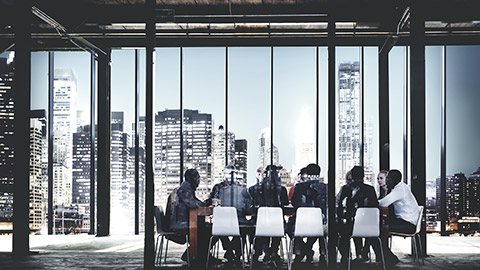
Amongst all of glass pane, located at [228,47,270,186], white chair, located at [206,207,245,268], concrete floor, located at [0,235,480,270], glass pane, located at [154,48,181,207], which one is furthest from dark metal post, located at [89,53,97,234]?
white chair, located at [206,207,245,268]

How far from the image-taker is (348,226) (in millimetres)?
7977

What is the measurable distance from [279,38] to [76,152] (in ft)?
18.8

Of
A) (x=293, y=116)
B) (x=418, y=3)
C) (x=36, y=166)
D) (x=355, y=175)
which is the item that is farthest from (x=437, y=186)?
(x=36, y=166)

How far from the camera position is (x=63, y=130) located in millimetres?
13477

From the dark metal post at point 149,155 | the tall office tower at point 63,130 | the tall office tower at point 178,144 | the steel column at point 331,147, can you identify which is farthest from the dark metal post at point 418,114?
the tall office tower at point 63,130

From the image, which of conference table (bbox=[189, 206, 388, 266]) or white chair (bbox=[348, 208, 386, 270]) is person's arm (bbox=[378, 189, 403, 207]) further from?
white chair (bbox=[348, 208, 386, 270])

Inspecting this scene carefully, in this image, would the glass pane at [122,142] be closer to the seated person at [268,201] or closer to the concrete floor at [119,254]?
the concrete floor at [119,254]

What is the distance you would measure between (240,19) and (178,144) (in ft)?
12.1

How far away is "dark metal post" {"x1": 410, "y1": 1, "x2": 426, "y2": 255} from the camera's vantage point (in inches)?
366

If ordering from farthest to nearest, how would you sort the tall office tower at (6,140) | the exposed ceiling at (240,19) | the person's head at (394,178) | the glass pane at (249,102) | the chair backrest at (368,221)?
the tall office tower at (6,140)
the glass pane at (249,102)
the exposed ceiling at (240,19)
the person's head at (394,178)
the chair backrest at (368,221)

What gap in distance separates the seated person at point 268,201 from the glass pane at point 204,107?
4263 millimetres

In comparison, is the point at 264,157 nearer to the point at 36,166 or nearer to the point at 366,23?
the point at 366,23

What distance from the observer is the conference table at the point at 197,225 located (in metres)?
7.81

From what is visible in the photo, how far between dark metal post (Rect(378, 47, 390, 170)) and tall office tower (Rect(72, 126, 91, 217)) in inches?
281
